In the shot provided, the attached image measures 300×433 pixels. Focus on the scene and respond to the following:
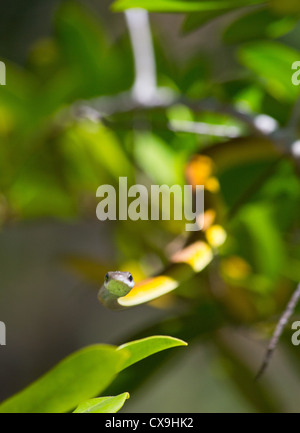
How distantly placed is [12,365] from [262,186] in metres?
0.74

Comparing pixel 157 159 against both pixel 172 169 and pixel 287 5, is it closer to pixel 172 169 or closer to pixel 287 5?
pixel 172 169

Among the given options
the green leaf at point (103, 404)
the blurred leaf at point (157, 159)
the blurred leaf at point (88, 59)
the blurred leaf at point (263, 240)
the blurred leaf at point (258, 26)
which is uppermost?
the blurred leaf at point (88, 59)

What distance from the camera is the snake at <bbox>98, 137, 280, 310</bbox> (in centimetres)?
27

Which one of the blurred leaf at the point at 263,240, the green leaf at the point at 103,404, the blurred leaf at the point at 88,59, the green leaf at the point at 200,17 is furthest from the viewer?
the blurred leaf at the point at 88,59

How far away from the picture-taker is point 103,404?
260 mm

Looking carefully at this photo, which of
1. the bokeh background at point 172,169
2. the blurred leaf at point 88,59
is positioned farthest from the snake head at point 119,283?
the blurred leaf at point 88,59

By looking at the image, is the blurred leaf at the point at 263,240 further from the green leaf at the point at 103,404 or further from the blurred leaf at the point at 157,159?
the green leaf at the point at 103,404

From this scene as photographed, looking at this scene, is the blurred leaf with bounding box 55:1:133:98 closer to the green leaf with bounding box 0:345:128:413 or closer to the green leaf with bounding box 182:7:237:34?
the green leaf with bounding box 182:7:237:34

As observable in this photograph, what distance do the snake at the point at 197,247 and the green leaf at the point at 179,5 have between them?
105mm

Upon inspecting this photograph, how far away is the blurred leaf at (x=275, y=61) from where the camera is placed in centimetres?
46

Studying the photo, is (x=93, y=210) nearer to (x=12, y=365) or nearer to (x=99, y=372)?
(x=99, y=372)

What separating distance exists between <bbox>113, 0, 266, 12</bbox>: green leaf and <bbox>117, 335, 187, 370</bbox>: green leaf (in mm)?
198

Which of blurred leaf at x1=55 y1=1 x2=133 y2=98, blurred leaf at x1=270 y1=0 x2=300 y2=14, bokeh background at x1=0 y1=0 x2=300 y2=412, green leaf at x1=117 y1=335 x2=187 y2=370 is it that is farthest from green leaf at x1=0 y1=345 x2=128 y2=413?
blurred leaf at x1=55 y1=1 x2=133 y2=98

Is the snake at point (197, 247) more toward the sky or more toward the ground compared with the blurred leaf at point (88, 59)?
more toward the ground
